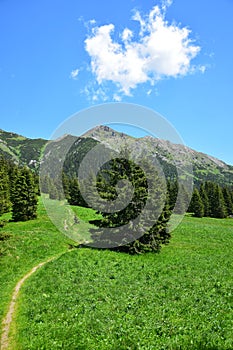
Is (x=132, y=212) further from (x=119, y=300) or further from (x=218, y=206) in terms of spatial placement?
(x=218, y=206)

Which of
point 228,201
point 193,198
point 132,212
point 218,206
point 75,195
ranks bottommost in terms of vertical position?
point 75,195

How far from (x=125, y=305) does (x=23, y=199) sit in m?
39.6

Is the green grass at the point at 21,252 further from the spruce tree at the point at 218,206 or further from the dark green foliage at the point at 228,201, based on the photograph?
the dark green foliage at the point at 228,201

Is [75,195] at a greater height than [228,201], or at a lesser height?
lesser

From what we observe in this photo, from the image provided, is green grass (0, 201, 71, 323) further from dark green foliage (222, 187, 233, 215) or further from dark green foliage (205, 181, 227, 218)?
dark green foliage (222, 187, 233, 215)

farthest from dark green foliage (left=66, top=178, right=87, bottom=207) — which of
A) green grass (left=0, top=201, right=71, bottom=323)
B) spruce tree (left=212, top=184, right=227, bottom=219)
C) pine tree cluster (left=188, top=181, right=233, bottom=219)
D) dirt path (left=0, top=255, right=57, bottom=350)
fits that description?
dirt path (left=0, top=255, right=57, bottom=350)

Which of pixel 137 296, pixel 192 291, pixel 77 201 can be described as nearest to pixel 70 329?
pixel 137 296

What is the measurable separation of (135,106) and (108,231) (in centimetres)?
1425

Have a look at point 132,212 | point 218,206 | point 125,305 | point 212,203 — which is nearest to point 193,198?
point 212,203

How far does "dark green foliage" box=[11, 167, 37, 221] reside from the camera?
50312 millimetres

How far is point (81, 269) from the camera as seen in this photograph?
22484mm

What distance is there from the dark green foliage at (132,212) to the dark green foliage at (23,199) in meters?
23.7

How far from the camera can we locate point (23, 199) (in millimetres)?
50750

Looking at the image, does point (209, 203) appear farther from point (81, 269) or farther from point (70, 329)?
point (70, 329)
